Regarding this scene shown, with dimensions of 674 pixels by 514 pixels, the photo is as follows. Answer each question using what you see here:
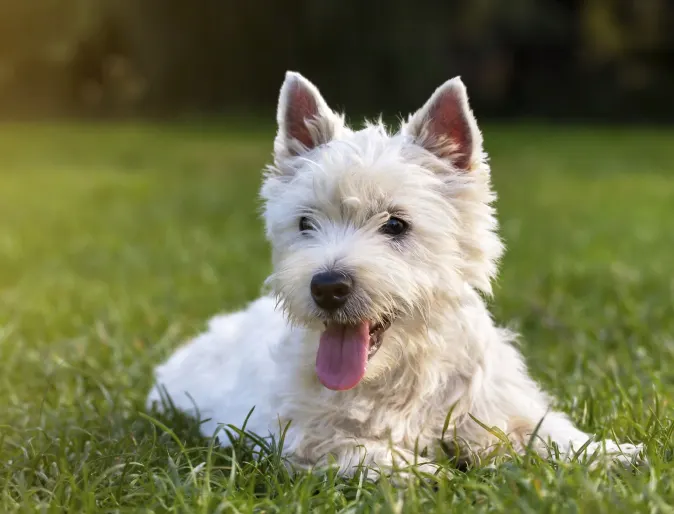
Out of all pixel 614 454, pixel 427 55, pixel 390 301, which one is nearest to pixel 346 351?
pixel 390 301

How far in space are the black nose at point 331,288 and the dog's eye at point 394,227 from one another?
381 millimetres

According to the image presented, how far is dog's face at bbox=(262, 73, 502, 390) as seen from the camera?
3.74 meters

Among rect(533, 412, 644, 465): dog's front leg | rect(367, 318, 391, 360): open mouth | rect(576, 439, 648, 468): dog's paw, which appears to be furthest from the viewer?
rect(367, 318, 391, 360): open mouth

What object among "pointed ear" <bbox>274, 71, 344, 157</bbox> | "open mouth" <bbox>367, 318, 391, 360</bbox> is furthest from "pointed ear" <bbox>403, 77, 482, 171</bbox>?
"open mouth" <bbox>367, 318, 391, 360</bbox>

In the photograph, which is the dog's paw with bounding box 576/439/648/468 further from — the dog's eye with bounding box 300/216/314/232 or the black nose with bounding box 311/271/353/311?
the dog's eye with bounding box 300/216/314/232

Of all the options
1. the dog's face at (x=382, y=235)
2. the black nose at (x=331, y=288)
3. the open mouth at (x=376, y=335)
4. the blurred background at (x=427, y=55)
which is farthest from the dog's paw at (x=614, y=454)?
the blurred background at (x=427, y=55)

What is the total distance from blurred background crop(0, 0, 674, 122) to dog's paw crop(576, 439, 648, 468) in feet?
99.5

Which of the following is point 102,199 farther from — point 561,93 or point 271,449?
point 561,93

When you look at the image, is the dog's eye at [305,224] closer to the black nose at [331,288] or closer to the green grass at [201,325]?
the black nose at [331,288]

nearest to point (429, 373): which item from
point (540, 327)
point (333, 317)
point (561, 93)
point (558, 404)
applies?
point (333, 317)

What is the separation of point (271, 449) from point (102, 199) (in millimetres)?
12562

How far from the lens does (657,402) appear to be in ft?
14.4

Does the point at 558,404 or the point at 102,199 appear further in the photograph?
the point at 102,199

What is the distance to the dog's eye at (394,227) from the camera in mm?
3930
